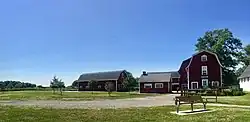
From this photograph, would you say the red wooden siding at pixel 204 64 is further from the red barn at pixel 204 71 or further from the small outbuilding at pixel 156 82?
the small outbuilding at pixel 156 82

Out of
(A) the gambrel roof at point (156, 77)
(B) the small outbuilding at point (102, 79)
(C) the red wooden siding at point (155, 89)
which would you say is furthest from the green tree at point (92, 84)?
(C) the red wooden siding at point (155, 89)

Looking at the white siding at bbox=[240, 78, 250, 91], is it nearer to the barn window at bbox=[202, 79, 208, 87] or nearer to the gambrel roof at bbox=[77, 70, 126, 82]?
the barn window at bbox=[202, 79, 208, 87]

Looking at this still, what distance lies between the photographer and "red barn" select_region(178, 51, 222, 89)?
59.5m

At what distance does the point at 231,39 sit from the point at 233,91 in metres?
27.9

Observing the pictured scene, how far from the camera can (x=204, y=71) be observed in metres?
60.1

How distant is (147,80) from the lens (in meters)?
72.8

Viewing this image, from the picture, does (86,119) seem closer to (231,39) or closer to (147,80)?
(147,80)

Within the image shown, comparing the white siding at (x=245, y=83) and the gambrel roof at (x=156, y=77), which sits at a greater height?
the gambrel roof at (x=156, y=77)

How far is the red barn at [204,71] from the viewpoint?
59.5 m

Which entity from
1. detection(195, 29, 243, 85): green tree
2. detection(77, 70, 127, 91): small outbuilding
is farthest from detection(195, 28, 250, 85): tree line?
detection(77, 70, 127, 91): small outbuilding

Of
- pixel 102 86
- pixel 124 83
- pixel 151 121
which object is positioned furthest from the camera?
pixel 102 86

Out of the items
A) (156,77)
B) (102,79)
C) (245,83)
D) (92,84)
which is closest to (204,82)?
(245,83)

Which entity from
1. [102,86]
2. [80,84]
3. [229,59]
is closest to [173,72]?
[229,59]

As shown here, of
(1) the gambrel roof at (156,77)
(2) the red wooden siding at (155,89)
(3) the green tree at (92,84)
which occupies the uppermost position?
(1) the gambrel roof at (156,77)
